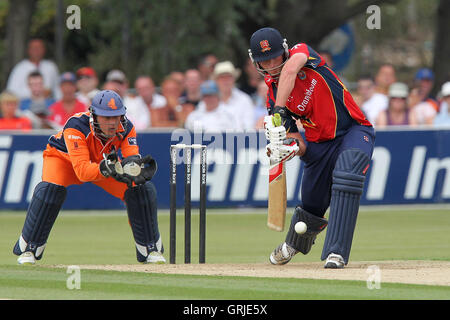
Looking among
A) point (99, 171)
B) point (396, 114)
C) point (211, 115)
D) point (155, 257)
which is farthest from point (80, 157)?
point (396, 114)

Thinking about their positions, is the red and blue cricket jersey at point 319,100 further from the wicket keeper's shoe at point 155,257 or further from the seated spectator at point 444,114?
the seated spectator at point 444,114

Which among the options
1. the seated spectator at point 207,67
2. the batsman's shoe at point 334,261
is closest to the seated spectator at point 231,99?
the seated spectator at point 207,67

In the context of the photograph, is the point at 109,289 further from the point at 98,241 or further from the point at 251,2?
the point at 251,2

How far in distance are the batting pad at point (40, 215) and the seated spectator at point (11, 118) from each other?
252 inches

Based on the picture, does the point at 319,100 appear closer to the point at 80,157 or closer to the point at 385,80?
the point at 80,157

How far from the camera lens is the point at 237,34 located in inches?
863

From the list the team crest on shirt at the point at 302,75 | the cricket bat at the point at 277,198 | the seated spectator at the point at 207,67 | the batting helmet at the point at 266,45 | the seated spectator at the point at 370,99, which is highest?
the batting helmet at the point at 266,45

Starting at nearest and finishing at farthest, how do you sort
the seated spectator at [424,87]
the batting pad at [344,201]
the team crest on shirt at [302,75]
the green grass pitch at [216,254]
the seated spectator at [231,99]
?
the green grass pitch at [216,254]
the batting pad at [344,201]
the team crest on shirt at [302,75]
the seated spectator at [231,99]
the seated spectator at [424,87]

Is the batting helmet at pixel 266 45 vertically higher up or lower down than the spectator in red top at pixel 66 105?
higher up

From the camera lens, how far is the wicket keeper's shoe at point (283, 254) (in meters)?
10.7

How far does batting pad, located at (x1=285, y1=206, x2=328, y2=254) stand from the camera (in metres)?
10.5

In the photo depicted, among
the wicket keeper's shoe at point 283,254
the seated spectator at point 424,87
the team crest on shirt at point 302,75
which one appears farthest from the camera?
the seated spectator at point 424,87

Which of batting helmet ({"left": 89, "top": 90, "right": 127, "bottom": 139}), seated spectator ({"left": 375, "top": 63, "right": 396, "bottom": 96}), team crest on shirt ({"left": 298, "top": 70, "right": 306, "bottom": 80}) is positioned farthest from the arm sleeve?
seated spectator ({"left": 375, "top": 63, "right": 396, "bottom": 96})

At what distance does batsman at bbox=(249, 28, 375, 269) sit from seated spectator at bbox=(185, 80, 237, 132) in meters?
6.80
